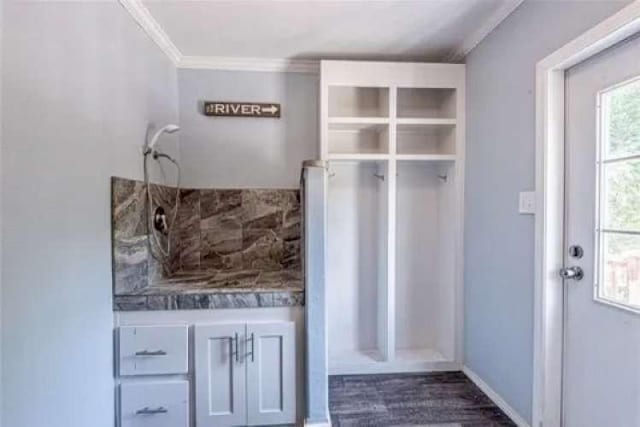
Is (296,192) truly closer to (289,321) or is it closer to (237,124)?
(237,124)

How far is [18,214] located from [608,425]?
2417 mm

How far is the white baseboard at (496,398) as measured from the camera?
2.04 metres

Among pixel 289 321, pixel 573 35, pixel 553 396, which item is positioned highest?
pixel 573 35

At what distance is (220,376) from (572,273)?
1.83 m

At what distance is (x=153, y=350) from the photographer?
1.94 meters

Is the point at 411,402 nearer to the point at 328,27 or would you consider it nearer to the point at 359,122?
the point at 359,122

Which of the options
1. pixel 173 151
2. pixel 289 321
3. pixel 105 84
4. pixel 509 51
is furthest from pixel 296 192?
pixel 509 51

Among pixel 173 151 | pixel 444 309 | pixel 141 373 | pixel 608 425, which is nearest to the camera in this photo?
pixel 608 425

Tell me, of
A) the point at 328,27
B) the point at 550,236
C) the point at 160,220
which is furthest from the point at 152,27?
the point at 550,236

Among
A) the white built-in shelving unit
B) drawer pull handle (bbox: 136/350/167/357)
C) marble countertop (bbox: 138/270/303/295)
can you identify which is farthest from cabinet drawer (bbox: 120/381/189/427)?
the white built-in shelving unit

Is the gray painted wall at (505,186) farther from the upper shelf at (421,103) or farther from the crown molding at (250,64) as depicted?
the crown molding at (250,64)

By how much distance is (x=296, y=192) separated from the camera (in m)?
2.93

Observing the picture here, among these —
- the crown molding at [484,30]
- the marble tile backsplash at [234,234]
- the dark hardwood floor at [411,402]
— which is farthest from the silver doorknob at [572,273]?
the marble tile backsplash at [234,234]

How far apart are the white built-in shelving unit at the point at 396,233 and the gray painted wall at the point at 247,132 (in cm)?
25
